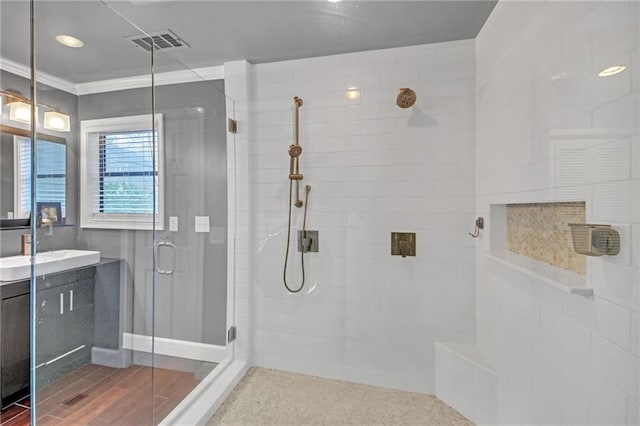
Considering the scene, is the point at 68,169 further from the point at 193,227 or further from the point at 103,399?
the point at 103,399

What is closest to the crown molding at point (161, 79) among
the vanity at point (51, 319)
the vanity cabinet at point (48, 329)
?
the vanity at point (51, 319)

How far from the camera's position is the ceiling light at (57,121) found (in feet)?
5.36

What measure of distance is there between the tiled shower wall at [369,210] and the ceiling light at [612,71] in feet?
3.67

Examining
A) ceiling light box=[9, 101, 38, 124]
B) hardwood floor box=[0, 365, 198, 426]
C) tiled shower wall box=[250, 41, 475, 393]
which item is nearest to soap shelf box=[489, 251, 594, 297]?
tiled shower wall box=[250, 41, 475, 393]

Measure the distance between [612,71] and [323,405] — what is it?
7.54 feet

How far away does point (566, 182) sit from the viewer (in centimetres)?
→ 109

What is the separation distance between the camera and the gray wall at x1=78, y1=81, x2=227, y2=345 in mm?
2340

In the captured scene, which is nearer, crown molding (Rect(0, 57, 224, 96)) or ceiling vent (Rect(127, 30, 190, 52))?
ceiling vent (Rect(127, 30, 190, 52))

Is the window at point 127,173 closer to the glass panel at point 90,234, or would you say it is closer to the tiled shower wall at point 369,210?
the glass panel at point 90,234

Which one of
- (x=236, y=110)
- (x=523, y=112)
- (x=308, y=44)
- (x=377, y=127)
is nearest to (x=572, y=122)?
(x=523, y=112)

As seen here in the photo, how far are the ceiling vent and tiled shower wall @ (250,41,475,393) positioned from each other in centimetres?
62

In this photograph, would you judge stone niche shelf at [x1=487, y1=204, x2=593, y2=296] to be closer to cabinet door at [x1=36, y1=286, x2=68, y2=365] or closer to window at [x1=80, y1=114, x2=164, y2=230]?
window at [x1=80, y1=114, x2=164, y2=230]

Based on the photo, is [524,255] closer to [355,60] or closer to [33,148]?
[355,60]

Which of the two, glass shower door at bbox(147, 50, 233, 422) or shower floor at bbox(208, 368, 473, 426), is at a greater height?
glass shower door at bbox(147, 50, 233, 422)
